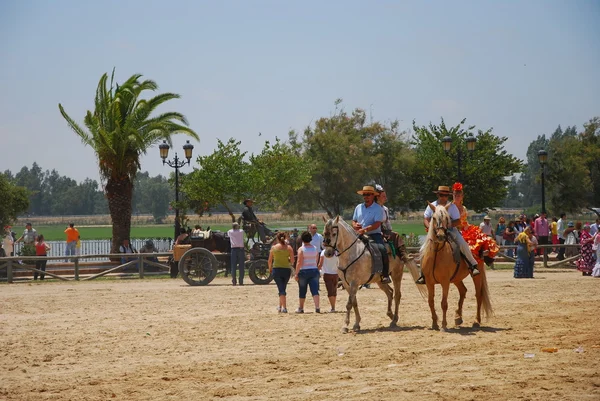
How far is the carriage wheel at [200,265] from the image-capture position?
25828mm

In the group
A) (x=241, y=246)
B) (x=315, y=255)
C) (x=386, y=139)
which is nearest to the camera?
(x=315, y=255)

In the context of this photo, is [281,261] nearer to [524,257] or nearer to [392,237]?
[392,237]

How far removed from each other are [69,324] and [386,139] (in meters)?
42.7

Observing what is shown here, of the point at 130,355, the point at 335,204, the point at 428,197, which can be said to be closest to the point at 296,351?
the point at 130,355

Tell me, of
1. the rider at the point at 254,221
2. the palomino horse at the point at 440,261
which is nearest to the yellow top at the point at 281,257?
the palomino horse at the point at 440,261

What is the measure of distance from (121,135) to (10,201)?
35.7 ft

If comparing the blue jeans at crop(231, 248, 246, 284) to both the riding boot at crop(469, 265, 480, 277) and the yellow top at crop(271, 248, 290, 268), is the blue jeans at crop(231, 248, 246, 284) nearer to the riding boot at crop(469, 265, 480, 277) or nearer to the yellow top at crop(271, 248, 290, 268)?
the yellow top at crop(271, 248, 290, 268)

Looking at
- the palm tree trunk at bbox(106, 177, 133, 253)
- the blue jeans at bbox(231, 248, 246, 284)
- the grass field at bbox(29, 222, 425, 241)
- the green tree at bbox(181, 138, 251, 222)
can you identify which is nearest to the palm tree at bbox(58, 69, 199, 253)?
the palm tree trunk at bbox(106, 177, 133, 253)

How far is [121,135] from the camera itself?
111 feet

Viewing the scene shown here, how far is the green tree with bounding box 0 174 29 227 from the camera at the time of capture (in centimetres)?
4178

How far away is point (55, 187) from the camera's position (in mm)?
198000

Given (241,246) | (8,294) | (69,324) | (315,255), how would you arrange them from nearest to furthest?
1. (69,324)
2. (315,255)
3. (8,294)
4. (241,246)

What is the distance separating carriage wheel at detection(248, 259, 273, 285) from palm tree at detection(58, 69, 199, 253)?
10.0 metres

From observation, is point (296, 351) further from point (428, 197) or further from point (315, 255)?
point (428, 197)
